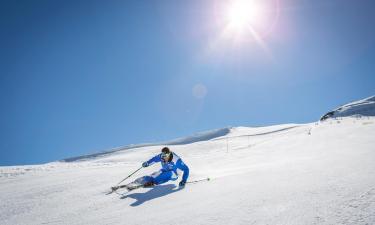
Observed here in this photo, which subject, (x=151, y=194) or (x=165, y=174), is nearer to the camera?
(x=151, y=194)

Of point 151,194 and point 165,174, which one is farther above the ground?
point 165,174

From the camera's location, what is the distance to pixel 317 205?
3150 millimetres

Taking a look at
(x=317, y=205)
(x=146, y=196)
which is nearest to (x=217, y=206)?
(x=317, y=205)

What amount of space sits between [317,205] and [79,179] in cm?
794

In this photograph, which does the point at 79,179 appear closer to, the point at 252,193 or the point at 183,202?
the point at 183,202

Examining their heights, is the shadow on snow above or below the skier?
below

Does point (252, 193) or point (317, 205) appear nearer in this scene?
point (317, 205)

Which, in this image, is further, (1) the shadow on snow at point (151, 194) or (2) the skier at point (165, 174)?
(2) the skier at point (165, 174)

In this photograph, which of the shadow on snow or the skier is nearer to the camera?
the shadow on snow

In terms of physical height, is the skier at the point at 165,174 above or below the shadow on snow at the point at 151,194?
above

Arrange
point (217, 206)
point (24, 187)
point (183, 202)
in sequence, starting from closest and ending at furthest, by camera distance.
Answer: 1. point (217, 206)
2. point (183, 202)
3. point (24, 187)

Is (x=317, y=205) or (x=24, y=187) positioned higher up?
(x=24, y=187)

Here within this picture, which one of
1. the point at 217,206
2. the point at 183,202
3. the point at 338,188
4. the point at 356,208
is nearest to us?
the point at 356,208

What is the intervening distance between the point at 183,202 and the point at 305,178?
2.26 metres
